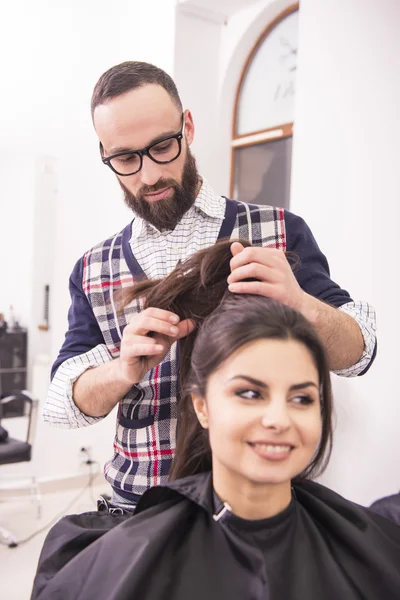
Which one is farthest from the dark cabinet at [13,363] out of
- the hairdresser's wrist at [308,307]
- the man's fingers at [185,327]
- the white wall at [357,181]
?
the hairdresser's wrist at [308,307]

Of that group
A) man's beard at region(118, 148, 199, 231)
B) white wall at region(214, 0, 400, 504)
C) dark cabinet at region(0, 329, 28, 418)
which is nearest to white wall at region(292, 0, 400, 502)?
white wall at region(214, 0, 400, 504)

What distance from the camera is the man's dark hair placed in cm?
126

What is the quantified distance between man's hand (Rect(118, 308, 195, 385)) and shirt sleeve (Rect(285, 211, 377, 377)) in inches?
12.7

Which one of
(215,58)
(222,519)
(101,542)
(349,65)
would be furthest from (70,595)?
(215,58)

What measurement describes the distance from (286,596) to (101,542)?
32cm

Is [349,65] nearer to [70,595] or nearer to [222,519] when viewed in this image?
[222,519]

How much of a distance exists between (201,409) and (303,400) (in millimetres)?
A: 189

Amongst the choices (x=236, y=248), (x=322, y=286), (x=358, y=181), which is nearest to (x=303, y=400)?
(x=236, y=248)

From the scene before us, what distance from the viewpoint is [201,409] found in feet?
3.49

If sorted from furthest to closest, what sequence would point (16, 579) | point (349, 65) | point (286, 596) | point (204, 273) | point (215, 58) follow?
point (215, 58)
point (16, 579)
point (349, 65)
point (204, 273)
point (286, 596)

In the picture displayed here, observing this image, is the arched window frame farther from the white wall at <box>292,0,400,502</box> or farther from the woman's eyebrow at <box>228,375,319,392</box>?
the woman's eyebrow at <box>228,375,319,392</box>

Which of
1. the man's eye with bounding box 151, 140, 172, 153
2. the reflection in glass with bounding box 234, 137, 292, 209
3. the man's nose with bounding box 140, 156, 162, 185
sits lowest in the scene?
the man's nose with bounding box 140, 156, 162, 185

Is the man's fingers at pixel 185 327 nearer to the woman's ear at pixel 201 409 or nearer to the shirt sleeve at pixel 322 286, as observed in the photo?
the woman's ear at pixel 201 409

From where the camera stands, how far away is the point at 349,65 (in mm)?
2445
